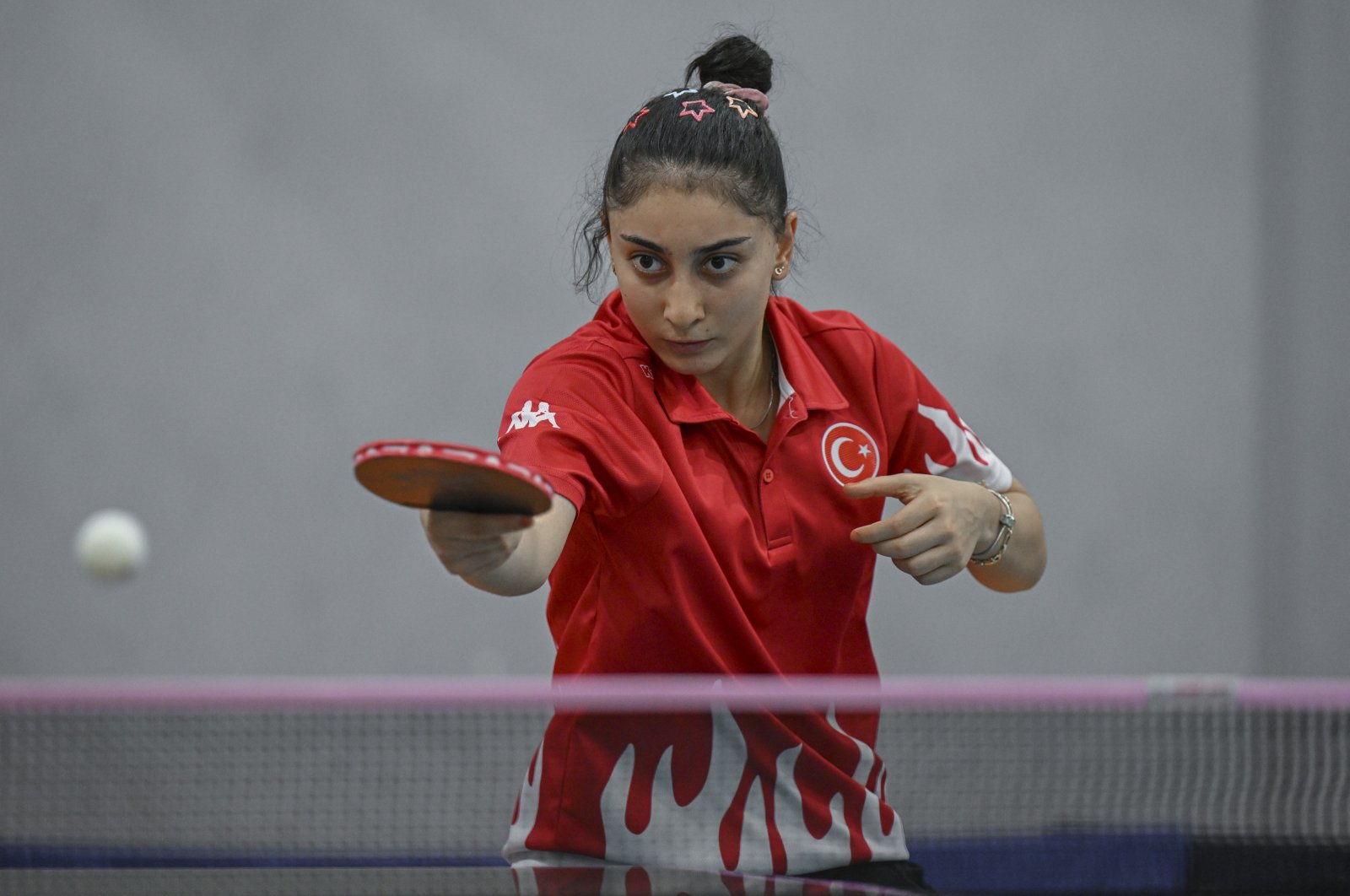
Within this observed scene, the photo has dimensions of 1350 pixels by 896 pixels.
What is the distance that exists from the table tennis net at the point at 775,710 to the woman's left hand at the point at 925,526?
0.16 meters

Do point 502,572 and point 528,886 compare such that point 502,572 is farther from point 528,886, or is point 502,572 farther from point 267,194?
point 267,194

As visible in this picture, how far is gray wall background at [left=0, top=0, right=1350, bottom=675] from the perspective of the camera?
14.4 ft

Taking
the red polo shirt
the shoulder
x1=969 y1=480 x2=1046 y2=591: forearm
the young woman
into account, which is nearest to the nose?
the young woman

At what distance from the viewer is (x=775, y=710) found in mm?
1620

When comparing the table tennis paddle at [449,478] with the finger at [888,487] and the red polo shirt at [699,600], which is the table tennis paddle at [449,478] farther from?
the finger at [888,487]

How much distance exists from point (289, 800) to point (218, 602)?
A: 68.7 inches

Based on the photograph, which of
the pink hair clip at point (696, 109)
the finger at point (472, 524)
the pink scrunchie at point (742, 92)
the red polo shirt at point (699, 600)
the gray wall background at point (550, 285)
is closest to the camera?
the finger at point (472, 524)

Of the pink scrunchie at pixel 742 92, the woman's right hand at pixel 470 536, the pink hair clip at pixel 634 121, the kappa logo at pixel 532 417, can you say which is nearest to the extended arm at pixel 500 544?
the woman's right hand at pixel 470 536

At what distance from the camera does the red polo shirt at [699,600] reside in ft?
5.17

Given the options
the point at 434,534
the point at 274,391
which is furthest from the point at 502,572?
the point at 274,391

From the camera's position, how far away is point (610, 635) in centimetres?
165

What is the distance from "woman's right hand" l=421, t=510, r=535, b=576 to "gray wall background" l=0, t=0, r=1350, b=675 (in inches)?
122

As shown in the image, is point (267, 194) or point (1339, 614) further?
point (1339, 614)

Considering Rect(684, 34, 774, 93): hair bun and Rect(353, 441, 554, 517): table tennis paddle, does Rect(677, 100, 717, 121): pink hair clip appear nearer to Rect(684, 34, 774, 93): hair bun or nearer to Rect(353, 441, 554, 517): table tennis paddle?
Rect(684, 34, 774, 93): hair bun
